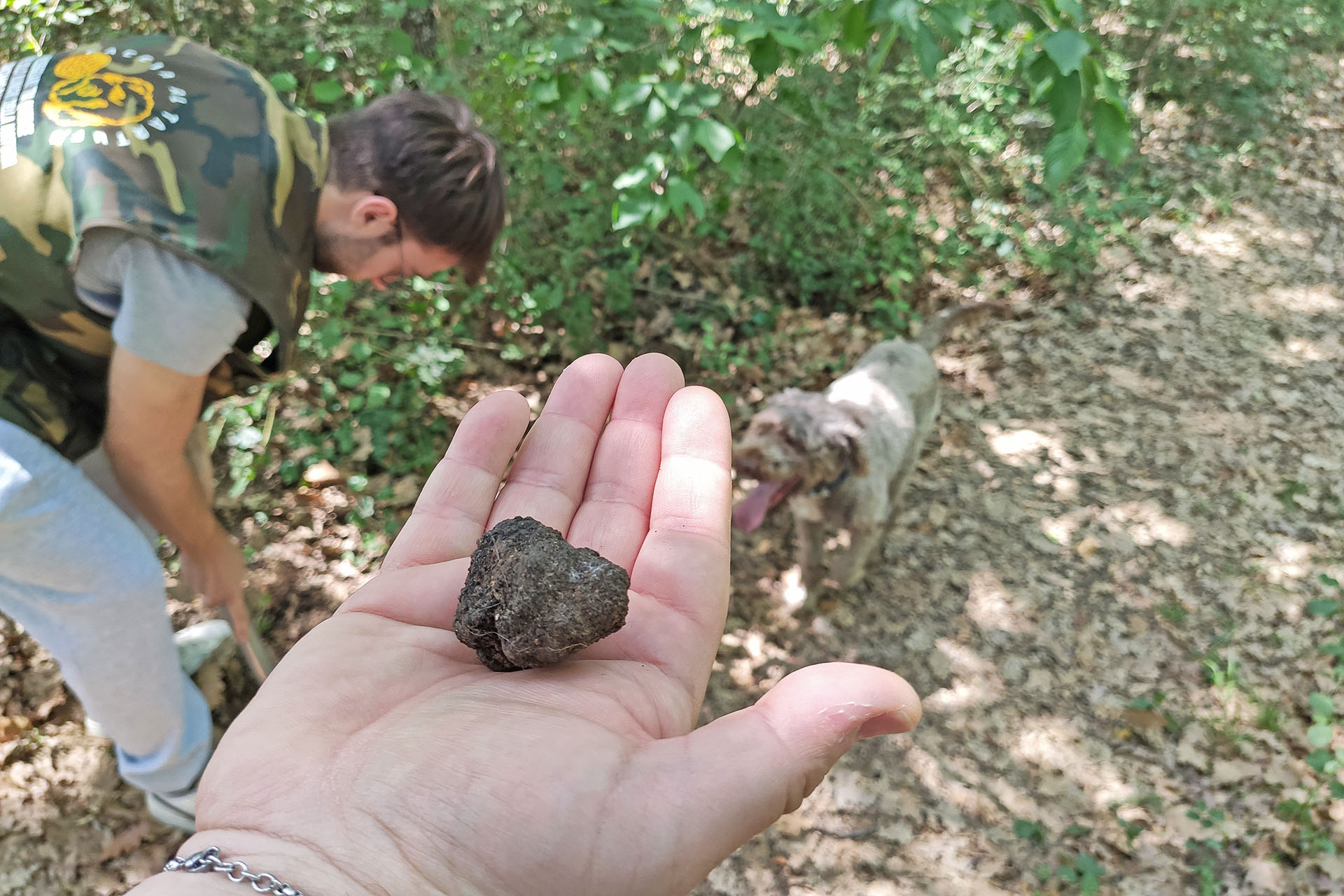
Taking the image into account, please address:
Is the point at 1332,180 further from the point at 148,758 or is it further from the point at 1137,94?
the point at 148,758

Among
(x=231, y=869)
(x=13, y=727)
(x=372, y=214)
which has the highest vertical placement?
(x=372, y=214)

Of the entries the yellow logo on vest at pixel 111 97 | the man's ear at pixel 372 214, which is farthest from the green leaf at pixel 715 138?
the yellow logo on vest at pixel 111 97

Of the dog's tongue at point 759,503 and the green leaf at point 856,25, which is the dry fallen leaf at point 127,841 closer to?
the dog's tongue at point 759,503

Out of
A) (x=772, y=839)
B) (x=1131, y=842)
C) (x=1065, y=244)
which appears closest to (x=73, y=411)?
(x=772, y=839)

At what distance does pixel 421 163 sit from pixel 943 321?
418cm

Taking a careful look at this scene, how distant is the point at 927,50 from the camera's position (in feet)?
7.59

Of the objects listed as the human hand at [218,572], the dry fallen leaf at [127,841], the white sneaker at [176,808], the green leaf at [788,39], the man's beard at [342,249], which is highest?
the green leaf at [788,39]

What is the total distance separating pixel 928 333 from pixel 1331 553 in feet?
9.08

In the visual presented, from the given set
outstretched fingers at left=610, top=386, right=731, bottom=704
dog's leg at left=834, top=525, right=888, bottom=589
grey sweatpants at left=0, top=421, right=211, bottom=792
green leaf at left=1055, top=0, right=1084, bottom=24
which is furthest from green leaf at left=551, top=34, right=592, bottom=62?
dog's leg at left=834, top=525, right=888, bottom=589

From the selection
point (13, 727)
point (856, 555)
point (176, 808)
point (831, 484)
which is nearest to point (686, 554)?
point (831, 484)

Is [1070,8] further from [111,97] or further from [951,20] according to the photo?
[111,97]

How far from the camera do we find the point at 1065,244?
664 centimetres

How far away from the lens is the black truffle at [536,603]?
1.82 m

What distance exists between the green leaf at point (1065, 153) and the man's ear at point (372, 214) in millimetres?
2166
